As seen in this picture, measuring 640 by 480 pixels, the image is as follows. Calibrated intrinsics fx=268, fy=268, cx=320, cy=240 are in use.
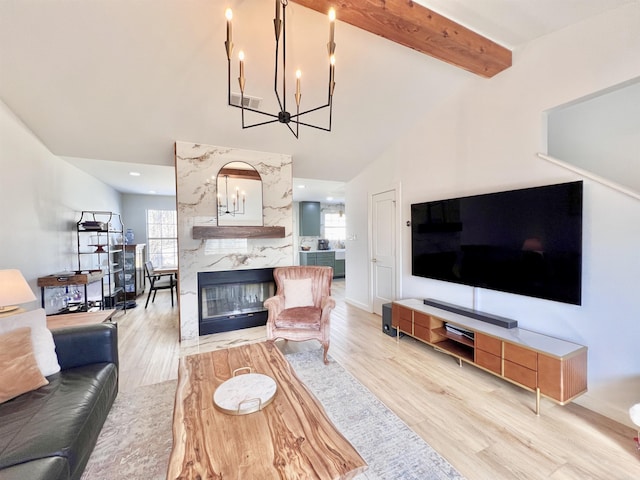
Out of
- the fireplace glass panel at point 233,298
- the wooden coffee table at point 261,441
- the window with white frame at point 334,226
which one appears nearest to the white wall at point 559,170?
the wooden coffee table at point 261,441

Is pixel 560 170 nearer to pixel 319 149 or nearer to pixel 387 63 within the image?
pixel 387 63

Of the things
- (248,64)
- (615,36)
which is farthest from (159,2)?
(615,36)

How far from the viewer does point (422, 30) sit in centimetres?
208

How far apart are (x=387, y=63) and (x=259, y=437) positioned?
3.13 meters

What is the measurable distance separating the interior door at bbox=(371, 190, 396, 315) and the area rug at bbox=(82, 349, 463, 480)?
1969mm

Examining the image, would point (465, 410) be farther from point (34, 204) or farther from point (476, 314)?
point (34, 204)

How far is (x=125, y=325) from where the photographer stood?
3.97m

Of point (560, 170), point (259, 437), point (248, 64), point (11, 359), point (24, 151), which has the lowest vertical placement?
point (259, 437)

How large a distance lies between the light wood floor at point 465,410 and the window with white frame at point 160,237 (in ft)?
12.7

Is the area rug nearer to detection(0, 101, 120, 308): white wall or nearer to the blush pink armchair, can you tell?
the blush pink armchair

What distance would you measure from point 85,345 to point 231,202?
2286mm

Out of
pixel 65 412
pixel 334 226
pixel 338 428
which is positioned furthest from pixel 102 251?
pixel 334 226

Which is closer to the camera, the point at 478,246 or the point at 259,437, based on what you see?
the point at 259,437

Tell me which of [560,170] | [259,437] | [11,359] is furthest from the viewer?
[560,170]
